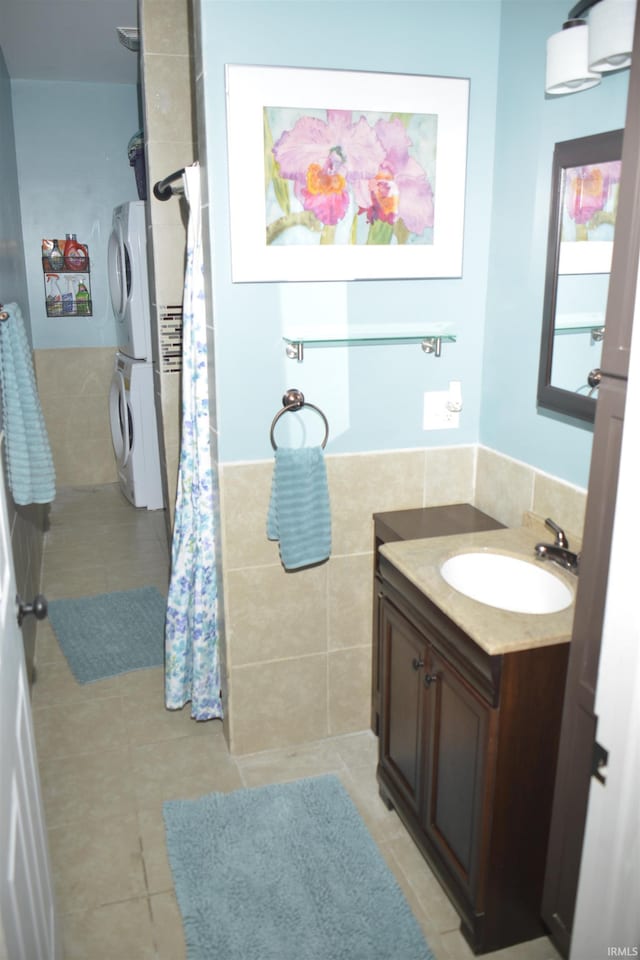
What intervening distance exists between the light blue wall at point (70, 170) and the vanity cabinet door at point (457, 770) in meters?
4.33

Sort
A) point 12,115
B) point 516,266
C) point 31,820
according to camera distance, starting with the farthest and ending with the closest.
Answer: point 12,115 → point 516,266 → point 31,820

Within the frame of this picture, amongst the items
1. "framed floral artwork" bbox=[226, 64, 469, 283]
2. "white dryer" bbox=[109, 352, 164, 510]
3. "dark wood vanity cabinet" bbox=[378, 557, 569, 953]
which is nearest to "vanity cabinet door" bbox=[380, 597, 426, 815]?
"dark wood vanity cabinet" bbox=[378, 557, 569, 953]

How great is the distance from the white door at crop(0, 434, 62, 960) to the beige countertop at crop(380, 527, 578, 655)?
0.95 meters

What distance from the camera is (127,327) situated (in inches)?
191

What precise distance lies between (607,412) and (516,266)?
3.63 ft

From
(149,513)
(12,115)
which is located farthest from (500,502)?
(12,115)

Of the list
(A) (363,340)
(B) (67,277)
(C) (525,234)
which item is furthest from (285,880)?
(B) (67,277)

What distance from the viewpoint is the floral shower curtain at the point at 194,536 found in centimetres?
238

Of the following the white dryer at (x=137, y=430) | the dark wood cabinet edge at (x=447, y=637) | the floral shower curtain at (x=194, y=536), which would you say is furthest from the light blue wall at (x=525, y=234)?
the white dryer at (x=137, y=430)

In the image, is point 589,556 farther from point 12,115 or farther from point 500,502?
point 12,115

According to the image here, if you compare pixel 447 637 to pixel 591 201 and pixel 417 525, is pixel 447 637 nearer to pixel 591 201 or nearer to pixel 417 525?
pixel 417 525

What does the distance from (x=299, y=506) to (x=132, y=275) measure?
112 inches

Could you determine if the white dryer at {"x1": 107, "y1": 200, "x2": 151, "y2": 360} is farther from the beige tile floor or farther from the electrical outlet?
the electrical outlet

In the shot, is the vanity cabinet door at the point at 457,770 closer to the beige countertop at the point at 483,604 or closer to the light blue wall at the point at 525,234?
the beige countertop at the point at 483,604
